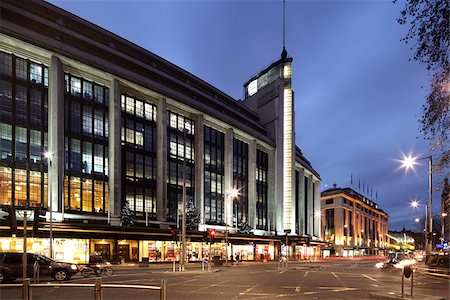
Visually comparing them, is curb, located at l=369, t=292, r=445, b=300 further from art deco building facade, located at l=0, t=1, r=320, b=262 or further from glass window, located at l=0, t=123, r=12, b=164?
glass window, located at l=0, t=123, r=12, b=164

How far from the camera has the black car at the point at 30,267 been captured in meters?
22.2

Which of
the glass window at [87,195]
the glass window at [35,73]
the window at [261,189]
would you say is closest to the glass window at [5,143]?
the glass window at [35,73]

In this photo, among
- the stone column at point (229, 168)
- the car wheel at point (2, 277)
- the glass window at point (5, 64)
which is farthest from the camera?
the stone column at point (229, 168)

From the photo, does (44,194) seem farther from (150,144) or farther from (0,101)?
(150,144)

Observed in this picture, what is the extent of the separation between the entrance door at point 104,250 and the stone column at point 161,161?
12.8m

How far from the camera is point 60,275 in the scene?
77.9 ft

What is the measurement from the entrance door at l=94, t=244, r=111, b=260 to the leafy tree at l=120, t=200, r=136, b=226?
5.37 meters

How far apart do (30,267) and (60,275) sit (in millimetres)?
1789

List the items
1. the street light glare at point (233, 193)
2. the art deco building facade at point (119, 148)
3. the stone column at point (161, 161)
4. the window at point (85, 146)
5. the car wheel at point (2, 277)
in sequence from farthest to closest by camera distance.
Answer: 1. the street light glare at point (233, 193)
2. the stone column at point (161, 161)
3. the window at point (85, 146)
4. the art deco building facade at point (119, 148)
5. the car wheel at point (2, 277)

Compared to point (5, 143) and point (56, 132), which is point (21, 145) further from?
point (56, 132)

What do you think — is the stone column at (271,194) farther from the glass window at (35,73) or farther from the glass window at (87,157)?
the glass window at (35,73)

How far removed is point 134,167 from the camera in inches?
2270

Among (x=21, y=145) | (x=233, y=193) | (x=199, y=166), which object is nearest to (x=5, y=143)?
(x=21, y=145)

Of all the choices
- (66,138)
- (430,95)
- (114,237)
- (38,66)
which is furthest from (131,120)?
(430,95)
